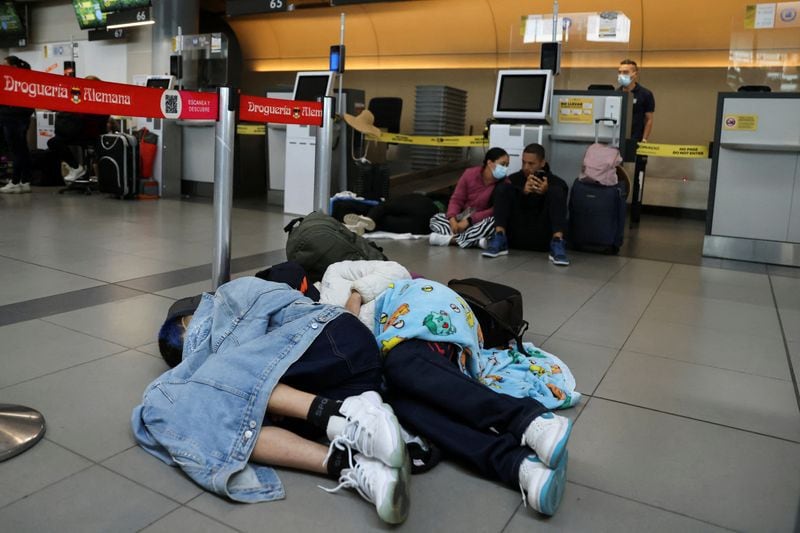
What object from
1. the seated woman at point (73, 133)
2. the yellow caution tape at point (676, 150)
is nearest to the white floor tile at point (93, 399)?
the yellow caution tape at point (676, 150)

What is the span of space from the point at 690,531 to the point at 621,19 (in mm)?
8914

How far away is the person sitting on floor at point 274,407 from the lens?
5.40 feet

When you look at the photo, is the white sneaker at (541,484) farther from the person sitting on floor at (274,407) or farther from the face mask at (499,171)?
the face mask at (499,171)

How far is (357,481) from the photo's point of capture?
1.65 m

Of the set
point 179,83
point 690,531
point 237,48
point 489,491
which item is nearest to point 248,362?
point 489,491

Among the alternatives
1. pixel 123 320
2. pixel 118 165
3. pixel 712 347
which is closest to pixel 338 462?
pixel 123 320

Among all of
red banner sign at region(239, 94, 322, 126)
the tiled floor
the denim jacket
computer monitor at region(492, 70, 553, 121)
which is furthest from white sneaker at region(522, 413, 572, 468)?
computer monitor at region(492, 70, 553, 121)

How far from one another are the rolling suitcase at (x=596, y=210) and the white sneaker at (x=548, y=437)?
416cm

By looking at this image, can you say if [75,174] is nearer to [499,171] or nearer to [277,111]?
[499,171]

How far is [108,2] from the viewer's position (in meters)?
10.9

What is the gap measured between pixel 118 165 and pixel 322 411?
7.32 meters

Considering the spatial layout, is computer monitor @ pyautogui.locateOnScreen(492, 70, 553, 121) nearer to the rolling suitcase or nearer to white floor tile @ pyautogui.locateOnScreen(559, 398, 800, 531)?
the rolling suitcase

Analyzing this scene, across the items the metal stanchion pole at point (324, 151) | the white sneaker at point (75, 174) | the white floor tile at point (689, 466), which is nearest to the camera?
the white floor tile at point (689, 466)

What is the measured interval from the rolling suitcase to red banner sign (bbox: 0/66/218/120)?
139 inches
